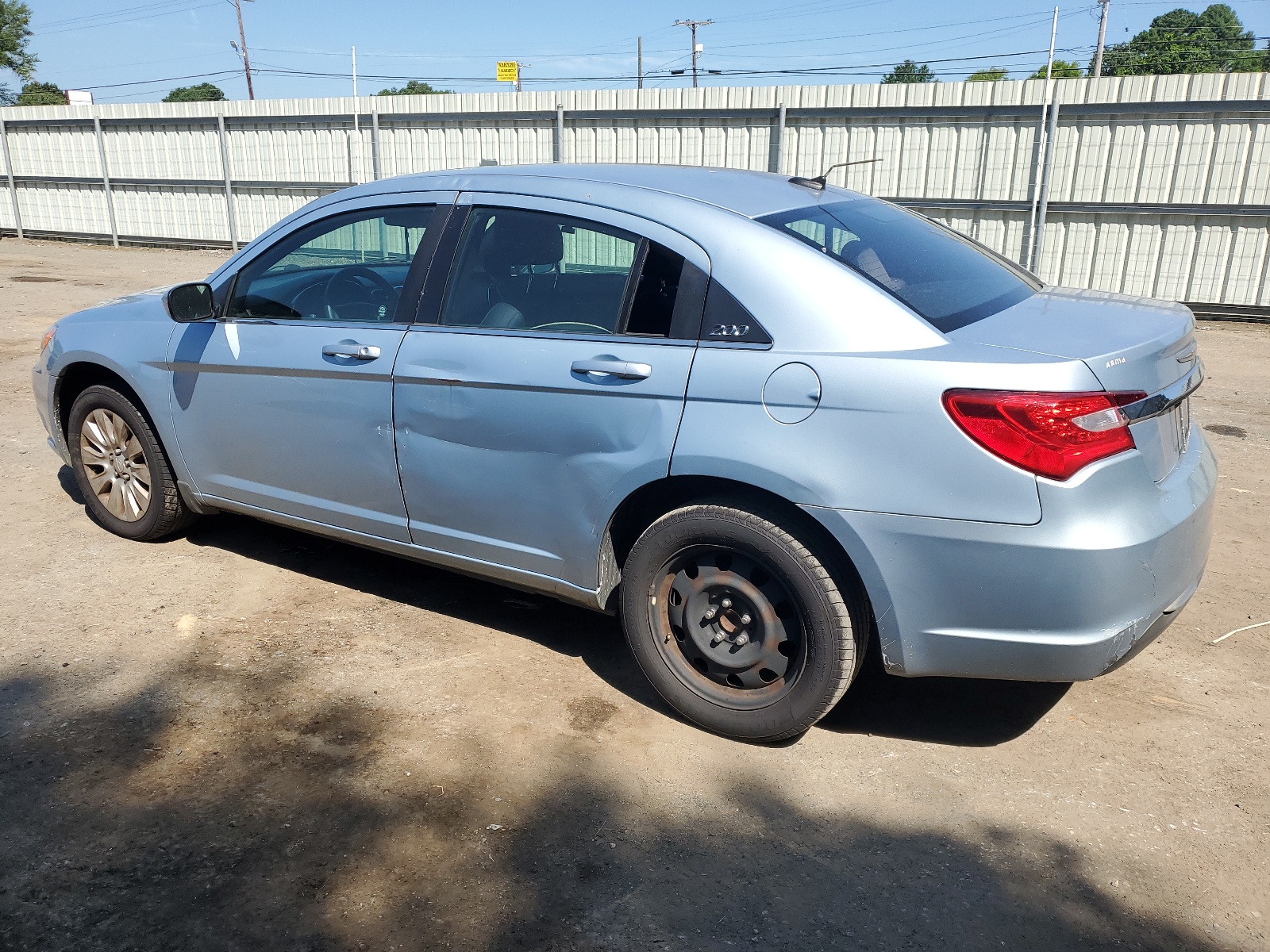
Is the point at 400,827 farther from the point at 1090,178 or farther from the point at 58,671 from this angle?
the point at 1090,178

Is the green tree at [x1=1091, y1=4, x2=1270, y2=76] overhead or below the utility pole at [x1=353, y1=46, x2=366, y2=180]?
overhead

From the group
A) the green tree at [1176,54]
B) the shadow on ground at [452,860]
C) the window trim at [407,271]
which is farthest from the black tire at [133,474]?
the green tree at [1176,54]

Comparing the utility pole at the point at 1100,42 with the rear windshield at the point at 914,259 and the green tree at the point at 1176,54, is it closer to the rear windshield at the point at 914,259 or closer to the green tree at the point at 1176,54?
the green tree at the point at 1176,54

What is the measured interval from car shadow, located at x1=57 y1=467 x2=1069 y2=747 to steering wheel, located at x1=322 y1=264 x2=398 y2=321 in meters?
1.26

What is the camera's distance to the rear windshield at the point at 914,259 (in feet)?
10.3

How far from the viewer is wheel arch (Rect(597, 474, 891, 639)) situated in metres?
2.94

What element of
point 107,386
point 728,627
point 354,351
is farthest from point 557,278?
point 107,386

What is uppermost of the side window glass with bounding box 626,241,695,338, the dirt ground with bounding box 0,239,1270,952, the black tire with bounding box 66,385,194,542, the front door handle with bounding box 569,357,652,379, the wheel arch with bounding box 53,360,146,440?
the side window glass with bounding box 626,241,695,338

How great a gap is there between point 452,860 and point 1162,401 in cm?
237

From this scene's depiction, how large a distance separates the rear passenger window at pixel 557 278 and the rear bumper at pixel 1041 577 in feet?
3.03

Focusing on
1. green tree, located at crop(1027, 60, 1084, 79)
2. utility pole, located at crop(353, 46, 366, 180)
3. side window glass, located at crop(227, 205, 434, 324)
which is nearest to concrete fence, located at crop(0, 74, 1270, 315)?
utility pole, located at crop(353, 46, 366, 180)

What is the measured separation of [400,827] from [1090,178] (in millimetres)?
12153

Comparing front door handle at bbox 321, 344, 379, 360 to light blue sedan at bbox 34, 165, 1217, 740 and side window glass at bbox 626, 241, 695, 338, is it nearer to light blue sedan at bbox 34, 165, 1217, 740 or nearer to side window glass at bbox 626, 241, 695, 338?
light blue sedan at bbox 34, 165, 1217, 740

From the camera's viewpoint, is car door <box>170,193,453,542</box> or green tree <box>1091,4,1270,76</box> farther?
green tree <box>1091,4,1270,76</box>
